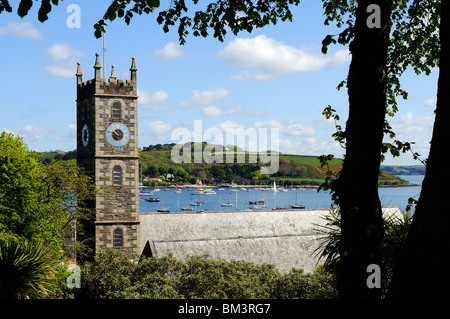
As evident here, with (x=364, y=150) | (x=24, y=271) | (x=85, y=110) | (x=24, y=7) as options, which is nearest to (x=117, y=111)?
(x=85, y=110)

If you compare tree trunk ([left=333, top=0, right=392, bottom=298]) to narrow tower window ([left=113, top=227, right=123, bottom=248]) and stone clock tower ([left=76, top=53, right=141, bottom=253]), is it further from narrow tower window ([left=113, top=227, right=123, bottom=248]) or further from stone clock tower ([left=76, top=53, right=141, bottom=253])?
narrow tower window ([left=113, top=227, right=123, bottom=248])

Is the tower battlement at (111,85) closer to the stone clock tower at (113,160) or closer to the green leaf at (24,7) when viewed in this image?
the stone clock tower at (113,160)

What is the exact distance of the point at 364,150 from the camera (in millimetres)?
6324

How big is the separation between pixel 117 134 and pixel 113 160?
6.47ft

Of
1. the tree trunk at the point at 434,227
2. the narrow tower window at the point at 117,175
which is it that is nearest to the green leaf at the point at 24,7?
the tree trunk at the point at 434,227

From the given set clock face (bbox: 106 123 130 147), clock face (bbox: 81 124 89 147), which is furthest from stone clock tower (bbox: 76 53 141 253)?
clock face (bbox: 81 124 89 147)

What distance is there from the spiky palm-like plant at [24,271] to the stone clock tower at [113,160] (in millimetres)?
17653

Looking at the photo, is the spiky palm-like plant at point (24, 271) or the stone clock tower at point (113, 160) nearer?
the spiky palm-like plant at point (24, 271)

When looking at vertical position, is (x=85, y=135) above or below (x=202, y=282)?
above

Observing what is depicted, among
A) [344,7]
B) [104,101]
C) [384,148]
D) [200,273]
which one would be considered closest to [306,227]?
[104,101]

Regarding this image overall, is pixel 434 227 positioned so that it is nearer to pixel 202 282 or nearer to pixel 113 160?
pixel 202 282

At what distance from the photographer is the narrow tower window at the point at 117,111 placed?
3744 cm

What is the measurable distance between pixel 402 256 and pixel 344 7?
7.67 m

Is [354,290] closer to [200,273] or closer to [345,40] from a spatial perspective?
[345,40]
